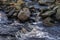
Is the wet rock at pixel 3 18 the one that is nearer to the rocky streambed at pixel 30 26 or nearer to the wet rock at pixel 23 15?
the rocky streambed at pixel 30 26

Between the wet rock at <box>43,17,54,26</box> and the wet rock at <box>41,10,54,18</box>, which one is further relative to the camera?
the wet rock at <box>41,10,54,18</box>

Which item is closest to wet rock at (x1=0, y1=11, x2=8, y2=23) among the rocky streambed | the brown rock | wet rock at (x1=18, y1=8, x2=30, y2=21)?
the rocky streambed

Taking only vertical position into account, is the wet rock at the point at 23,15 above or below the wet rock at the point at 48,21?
above

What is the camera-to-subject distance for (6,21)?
8.95 m

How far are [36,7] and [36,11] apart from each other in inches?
30.6

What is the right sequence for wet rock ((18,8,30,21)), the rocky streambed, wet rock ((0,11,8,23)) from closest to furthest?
1. the rocky streambed
2. wet rock ((18,8,30,21))
3. wet rock ((0,11,8,23))

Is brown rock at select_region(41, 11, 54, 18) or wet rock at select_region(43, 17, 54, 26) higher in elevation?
brown rock at select_region(41, 11, 54, 18)

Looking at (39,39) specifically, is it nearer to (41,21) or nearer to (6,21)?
(41,21)

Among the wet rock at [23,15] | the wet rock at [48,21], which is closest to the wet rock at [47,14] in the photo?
the wet rock at [48,21]

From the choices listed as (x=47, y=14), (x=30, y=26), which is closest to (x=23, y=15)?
(x=30, y=26)

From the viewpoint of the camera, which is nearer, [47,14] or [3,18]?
[47,14]

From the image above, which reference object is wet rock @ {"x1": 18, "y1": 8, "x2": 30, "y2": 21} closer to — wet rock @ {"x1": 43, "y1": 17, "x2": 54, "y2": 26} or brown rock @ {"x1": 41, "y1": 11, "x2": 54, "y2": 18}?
brown rock @ {"x1": 41, "y1": 11, "x2": 54, "y2": 18}

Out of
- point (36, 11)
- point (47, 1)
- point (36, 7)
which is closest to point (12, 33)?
point (36, 11)

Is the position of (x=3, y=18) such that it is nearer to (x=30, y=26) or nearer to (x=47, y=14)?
(x=30, y=26)
